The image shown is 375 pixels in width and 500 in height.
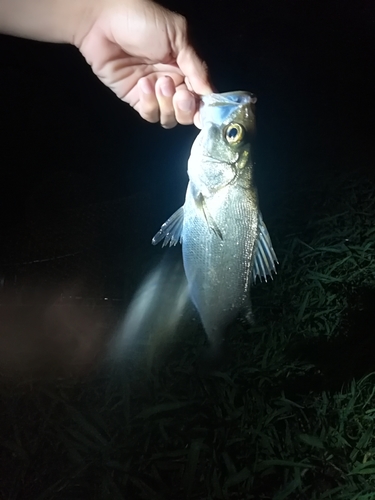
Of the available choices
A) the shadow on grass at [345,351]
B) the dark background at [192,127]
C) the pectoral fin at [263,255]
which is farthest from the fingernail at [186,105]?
the shadow on grass at [345,351]

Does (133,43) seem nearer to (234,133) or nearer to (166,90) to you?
(166,90)

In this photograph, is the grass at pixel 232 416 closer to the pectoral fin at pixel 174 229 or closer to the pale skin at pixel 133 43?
the pectoral fin at pixel 174 229

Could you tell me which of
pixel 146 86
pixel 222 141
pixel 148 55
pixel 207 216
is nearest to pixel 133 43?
pixel 148 55

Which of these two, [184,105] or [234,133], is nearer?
[184,105]

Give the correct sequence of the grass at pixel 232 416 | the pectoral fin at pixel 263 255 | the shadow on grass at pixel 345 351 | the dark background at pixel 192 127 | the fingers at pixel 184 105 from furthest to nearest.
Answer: the dark background at pixel 192 127 → the shadow on grass at pixel 345 351 → the grass at pixel 232 416 → the pectoral fin at pixel 263 255 → the fingers at pixel 184 105

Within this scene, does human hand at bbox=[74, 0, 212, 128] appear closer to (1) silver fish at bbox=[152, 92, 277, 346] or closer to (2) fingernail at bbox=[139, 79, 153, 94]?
(2) fingernail at bbox=[139, 79, 153, 94]

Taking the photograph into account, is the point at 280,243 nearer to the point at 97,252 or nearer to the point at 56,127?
the point at 97,252
